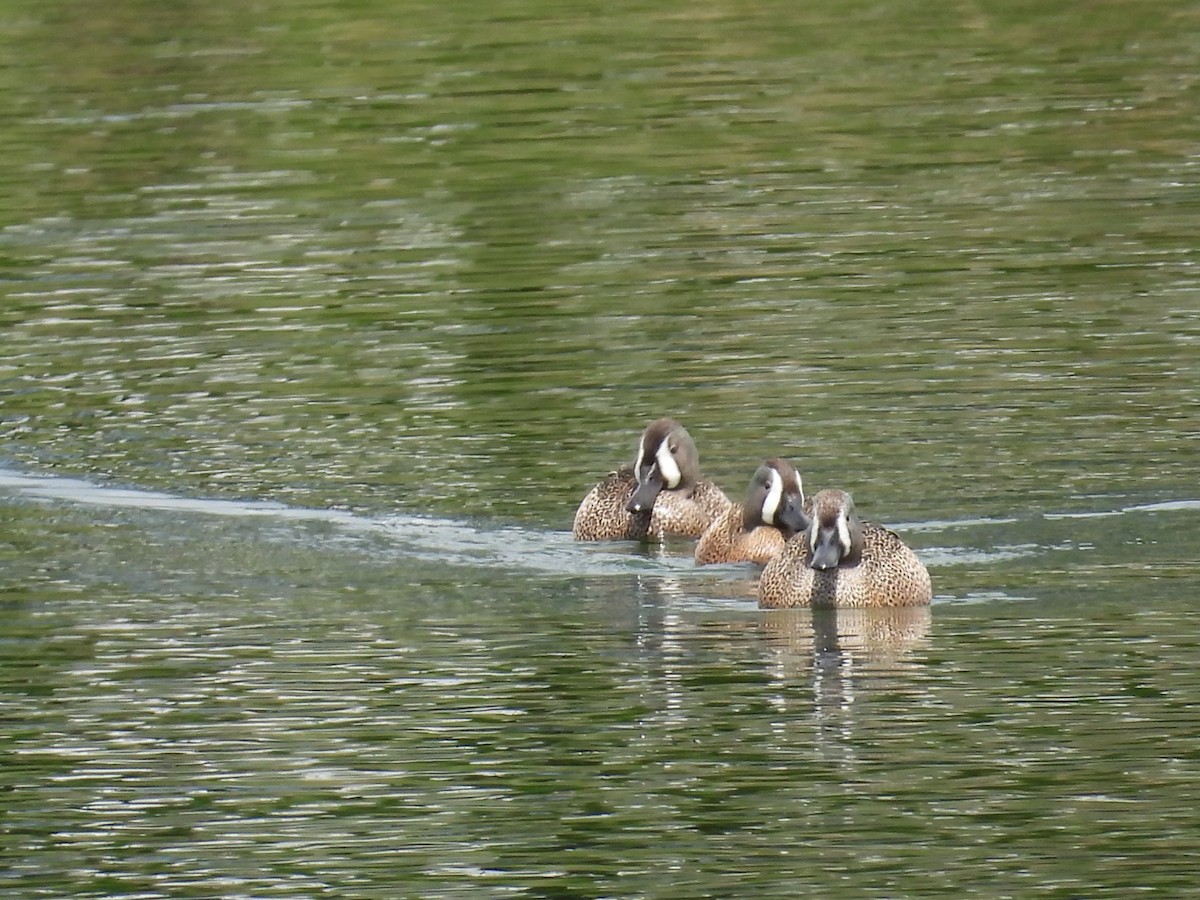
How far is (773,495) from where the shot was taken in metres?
16.8

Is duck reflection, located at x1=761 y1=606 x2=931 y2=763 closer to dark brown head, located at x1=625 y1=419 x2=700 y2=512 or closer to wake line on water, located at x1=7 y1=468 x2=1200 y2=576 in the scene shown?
wake line on water, located at x1=7 y1=468 x2=1200 y2=576

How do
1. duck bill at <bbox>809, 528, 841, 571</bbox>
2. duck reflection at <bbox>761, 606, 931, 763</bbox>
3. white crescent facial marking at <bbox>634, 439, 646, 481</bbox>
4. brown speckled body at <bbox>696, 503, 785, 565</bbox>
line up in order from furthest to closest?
white crescent facial marking at <bbox>634, 439, 646, 481</bbox> → brown speckled body at <bbox>696, 503, 785, 565</bbox> → duck bill at <bbox>809, 528, 841, 571</bbox> → duck reflection at <bbox>761, 606, 931, 763</bbox>

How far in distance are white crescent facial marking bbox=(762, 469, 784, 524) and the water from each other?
0.52m

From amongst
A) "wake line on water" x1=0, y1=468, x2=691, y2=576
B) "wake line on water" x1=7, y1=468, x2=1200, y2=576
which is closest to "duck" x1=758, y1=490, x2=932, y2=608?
"wake line on water" x1=7, y1=468, x2=1200, y2=576

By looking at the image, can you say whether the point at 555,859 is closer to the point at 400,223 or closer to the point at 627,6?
the point at 400,223

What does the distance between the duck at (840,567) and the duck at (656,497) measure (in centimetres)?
151

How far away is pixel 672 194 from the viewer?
26406 mm

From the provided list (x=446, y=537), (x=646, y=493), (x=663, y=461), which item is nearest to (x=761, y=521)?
(x=646, y=493)

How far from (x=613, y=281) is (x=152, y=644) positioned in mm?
8705

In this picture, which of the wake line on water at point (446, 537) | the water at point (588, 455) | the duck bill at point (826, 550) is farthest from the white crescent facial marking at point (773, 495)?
the duck bill at point (826, 550)

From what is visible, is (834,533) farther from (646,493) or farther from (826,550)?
(646,493)

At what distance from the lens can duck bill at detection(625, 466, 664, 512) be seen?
17.2 meters

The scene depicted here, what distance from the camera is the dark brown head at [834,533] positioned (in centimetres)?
1549

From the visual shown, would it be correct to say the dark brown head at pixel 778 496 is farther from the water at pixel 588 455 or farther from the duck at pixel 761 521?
the water at pixel 588 455
